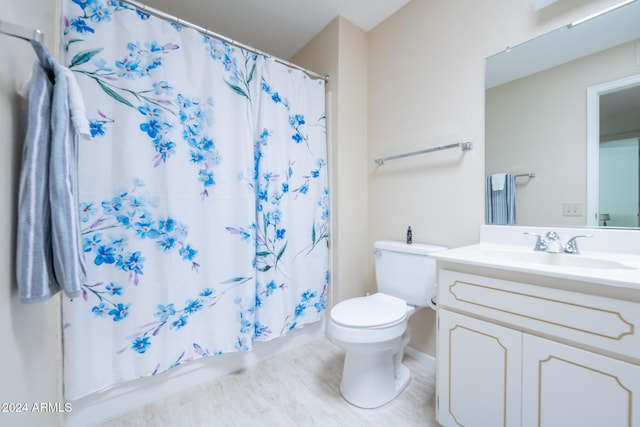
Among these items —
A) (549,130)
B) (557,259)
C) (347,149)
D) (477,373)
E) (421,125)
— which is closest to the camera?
(477,373)

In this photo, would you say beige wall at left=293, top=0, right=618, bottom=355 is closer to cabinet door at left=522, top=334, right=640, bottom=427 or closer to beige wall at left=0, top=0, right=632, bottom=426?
beige wall at left=0, top=0, right=632, bottom=426

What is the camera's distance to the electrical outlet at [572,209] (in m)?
1.17

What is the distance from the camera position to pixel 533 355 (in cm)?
87

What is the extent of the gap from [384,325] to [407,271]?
406mm

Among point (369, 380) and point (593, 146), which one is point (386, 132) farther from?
point (369, 380)

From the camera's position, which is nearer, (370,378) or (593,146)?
(593,146)

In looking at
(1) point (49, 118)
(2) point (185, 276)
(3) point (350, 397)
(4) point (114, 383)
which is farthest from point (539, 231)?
(4) point (114, 383)

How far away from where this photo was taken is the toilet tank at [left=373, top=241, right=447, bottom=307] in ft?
4.85

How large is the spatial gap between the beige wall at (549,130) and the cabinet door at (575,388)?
2.15ft

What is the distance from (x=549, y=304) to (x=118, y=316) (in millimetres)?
1714

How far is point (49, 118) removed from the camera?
0.73 metres

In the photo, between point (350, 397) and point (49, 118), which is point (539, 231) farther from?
point (49, 118)

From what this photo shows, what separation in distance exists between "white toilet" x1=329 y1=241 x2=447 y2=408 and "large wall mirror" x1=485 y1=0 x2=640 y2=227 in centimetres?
58

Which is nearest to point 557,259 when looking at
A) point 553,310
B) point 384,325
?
point 553,310
